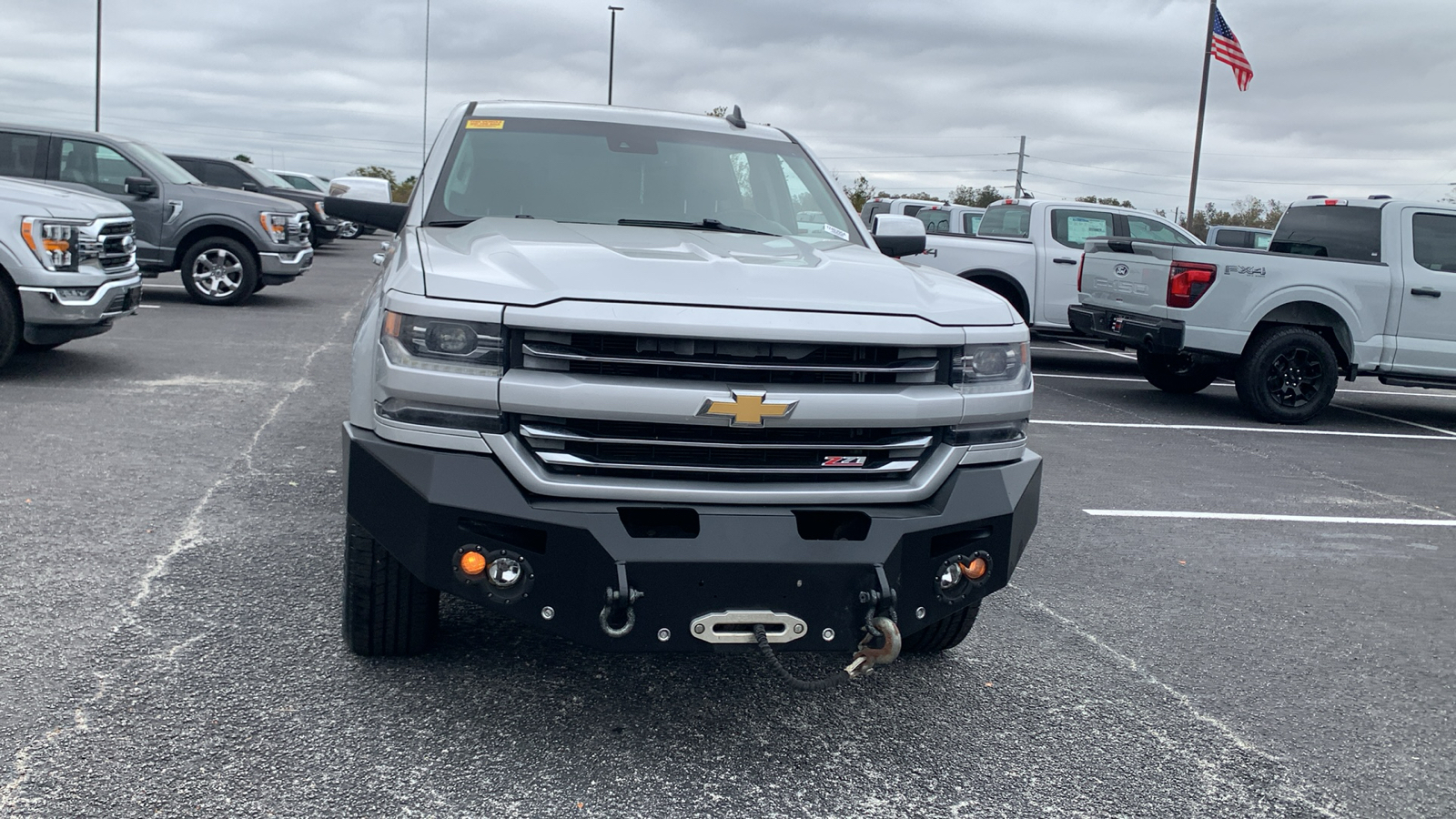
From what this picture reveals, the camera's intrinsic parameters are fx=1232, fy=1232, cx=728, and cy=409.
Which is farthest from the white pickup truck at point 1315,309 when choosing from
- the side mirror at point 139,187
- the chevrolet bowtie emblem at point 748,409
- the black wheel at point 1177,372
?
the side mirror at point 139,187

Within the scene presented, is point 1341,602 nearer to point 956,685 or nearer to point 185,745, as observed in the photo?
point 956,685

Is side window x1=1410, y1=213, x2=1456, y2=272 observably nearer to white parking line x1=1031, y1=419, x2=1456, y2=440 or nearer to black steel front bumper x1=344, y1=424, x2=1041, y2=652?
white parking line x1=1031, y1=419, x2=1456, y2=440

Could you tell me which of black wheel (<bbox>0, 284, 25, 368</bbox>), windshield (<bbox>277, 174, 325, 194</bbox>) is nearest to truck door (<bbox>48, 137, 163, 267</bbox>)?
black wheel (<bbox>0, 284, 25, 368</bbox>)

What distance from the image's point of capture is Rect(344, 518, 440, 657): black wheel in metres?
3.46

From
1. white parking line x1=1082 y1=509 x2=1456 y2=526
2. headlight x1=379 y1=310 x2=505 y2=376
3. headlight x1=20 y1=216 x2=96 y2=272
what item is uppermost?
headlight x1=20 y1=216 x2=96 y2=272

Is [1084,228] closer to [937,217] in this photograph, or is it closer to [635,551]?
[937,217]

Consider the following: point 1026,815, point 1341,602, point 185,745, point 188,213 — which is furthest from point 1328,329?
point 188,213

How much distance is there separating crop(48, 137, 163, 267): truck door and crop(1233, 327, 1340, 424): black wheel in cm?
1131

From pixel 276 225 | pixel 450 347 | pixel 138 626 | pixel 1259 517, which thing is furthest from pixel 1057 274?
pixel 450 347

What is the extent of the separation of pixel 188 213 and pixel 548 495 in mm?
12824

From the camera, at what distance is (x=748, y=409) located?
309 centimetres

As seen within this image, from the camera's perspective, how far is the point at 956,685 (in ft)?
12.8

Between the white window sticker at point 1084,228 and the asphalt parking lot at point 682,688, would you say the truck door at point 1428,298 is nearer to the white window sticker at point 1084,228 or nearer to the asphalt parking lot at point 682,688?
the white window sticker at point 1084,228

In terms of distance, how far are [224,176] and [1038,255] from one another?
13898mm
